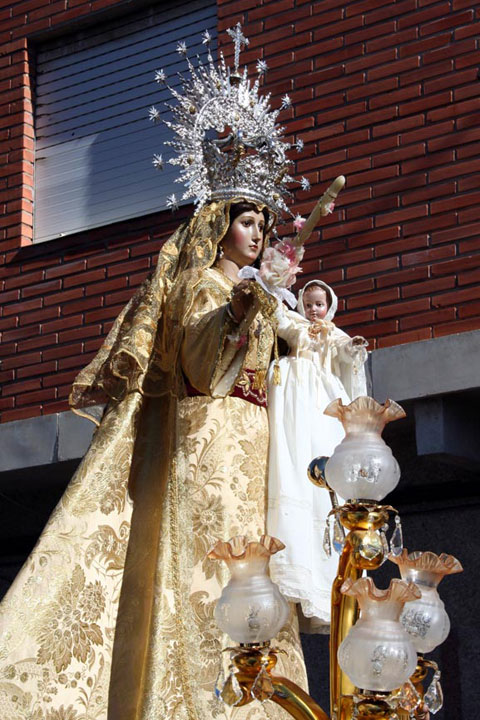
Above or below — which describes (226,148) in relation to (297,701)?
above

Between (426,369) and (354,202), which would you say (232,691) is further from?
(354,202)

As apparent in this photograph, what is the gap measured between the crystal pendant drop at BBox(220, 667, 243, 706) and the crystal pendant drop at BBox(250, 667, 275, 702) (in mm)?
32

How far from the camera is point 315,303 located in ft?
19.3

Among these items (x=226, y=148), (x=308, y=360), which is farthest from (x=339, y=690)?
(x=226, y=148)

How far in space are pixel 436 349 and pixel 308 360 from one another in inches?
40.6

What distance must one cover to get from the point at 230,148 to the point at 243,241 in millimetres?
512

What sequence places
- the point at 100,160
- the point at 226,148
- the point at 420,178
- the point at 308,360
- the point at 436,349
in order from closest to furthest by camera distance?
the point at 308,360 < the point at 226,148 < the point at 436,349 < the point at 420,178 < the point at 100,160

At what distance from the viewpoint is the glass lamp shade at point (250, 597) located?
3.29 metres

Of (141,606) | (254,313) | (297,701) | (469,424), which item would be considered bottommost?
(297,701)

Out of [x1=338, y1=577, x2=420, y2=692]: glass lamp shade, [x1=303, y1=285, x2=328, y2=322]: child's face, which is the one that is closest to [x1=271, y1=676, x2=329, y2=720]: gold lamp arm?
[x1=338, y1=577, x2=420, y2=692]: glass lamp shade

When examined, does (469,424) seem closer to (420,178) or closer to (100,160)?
(420,178)

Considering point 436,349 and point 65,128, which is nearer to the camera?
point 436,349

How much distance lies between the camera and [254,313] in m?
4.80

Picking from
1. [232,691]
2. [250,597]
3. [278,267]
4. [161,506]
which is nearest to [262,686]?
[232,691]
